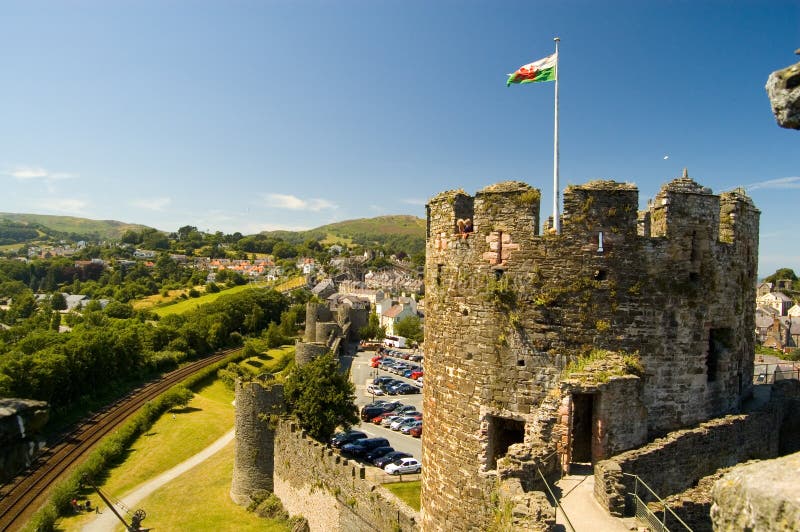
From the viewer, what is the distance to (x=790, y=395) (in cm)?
1062

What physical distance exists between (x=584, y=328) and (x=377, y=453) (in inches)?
1075

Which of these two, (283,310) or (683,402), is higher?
(683,402)

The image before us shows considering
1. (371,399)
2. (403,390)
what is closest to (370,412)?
(371,399)

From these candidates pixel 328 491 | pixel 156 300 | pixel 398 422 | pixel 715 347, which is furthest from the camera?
pixel 156 300

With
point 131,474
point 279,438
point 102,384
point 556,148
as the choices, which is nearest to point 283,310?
point 102,384

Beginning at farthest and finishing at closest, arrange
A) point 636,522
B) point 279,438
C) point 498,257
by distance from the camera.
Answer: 1. point 279,438
2. point 498,257
3. point 636,522

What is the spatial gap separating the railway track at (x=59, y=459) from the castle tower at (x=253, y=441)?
1219cm

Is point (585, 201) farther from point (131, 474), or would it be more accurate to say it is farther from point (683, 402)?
point (131, 474)

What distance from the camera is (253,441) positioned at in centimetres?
2936

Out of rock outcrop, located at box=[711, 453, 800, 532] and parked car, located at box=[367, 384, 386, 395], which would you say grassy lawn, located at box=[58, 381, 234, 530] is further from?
rock outcrop, located at box=[711, 453, 800, 532]

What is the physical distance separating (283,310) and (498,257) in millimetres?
98184

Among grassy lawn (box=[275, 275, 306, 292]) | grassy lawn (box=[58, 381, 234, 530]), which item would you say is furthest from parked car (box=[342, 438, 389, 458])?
grassy lawn (box=[275, 275, 306, 292])

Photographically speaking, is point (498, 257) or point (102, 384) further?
point (102, 384)

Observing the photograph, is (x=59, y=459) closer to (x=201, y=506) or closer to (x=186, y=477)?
(x=186, y=477)
